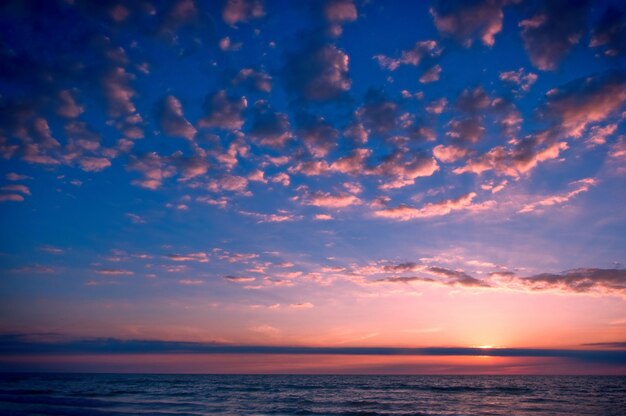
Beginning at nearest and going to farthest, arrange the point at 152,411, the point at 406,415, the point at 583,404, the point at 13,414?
the point at 13,414 < the point at 152,411 < the point at 406,415 < the point at 583,404

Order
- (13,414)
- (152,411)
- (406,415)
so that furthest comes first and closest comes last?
1. (406,415)
2. (152,411)
3. (13,414)

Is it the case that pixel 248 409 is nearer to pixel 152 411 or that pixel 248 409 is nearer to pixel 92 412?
pixel 152 411

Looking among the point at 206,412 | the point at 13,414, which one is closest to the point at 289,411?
the point at 206,412

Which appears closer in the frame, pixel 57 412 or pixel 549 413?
pixel 57 412

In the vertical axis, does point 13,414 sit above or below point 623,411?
above

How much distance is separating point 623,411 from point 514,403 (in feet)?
30.7

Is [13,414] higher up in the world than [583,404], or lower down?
higher up

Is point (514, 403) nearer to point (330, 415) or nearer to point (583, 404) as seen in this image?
point (583, 404)

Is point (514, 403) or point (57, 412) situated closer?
point (57, 412)

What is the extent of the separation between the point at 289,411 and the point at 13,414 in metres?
19.4

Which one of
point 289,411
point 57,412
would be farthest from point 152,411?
point 289,411

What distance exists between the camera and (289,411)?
107 ft

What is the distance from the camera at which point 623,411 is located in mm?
33469

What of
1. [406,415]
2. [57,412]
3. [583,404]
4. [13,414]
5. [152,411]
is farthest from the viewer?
[583,404]
